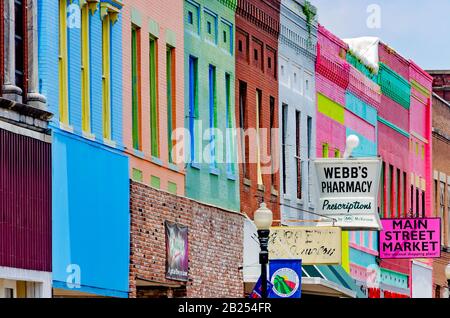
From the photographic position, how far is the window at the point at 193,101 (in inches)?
1494

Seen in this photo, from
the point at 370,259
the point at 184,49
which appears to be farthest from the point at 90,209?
the point at 370,259

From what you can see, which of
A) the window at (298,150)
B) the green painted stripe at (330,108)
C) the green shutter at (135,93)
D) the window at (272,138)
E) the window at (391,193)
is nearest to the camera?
the green shutter at (135,93)

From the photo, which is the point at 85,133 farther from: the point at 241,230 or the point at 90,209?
the point at 241,230

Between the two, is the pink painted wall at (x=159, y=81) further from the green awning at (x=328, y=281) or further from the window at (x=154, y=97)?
the green awning at (x=328, y=281)

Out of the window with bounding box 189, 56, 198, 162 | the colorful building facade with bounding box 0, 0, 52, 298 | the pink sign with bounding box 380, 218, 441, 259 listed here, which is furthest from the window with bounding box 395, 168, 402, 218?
the colorful building facade with bounding box 0, 0, 52, 298

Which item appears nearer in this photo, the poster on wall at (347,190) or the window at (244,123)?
the window at (244,123)

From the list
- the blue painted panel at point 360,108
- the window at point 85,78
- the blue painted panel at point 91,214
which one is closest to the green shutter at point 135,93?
the blue painted panel at point 91,214

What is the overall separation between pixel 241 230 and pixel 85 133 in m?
10.3

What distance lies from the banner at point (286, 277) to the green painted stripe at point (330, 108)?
12930mm

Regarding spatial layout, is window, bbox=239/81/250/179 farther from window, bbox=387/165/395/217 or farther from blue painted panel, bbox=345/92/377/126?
window, bbox=387/165/395/217

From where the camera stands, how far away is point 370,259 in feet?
180

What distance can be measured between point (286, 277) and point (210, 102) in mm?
4984

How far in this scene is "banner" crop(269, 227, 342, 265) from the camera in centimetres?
4000

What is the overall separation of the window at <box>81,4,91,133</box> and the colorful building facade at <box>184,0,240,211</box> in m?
6.12
